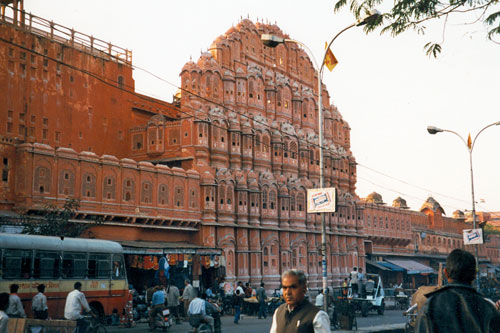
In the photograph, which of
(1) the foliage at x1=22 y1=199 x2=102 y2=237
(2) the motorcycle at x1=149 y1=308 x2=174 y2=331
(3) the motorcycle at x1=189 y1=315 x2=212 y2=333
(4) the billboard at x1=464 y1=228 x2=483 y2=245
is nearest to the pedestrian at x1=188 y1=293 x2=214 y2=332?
(3) the motorcycle at x1=189 y1=315 x2=212 y2=333

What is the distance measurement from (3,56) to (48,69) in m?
3.14

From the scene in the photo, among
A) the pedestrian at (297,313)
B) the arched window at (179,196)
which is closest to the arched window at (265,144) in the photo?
the arched window at (179,196)

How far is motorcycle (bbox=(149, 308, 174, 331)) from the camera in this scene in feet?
67.7

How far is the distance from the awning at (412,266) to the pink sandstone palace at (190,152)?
11.3ft

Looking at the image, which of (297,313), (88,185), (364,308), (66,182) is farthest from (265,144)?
(297,313)

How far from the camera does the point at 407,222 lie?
68500 millimetres

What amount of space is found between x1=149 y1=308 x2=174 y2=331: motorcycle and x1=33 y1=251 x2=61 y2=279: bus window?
3.83 meters

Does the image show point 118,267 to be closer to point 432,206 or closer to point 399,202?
A: point 399,202

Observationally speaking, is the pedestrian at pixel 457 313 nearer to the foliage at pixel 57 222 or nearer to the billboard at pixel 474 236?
the billboard at pixel 474 236

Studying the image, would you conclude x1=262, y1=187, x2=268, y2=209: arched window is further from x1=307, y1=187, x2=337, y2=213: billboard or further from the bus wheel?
x1=307, y1=187, x2=337, y2=213: billboard

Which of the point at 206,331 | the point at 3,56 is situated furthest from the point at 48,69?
the point at 206,331

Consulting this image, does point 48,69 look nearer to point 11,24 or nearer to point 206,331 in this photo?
point 11,24

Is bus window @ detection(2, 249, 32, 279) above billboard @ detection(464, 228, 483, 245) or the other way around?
the other way around

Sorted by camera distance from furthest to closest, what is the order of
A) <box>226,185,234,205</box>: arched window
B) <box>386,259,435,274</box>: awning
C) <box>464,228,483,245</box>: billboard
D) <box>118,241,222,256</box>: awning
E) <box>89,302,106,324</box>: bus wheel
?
<box>386,259,435,274</box>: awning
<box>226,185,234,205</box>: arched window
<box>118,241,222,256</box>: awning
<box>464,228,483,245</box>: billboard
<box>89,302,106,324</box>: bus wheel
